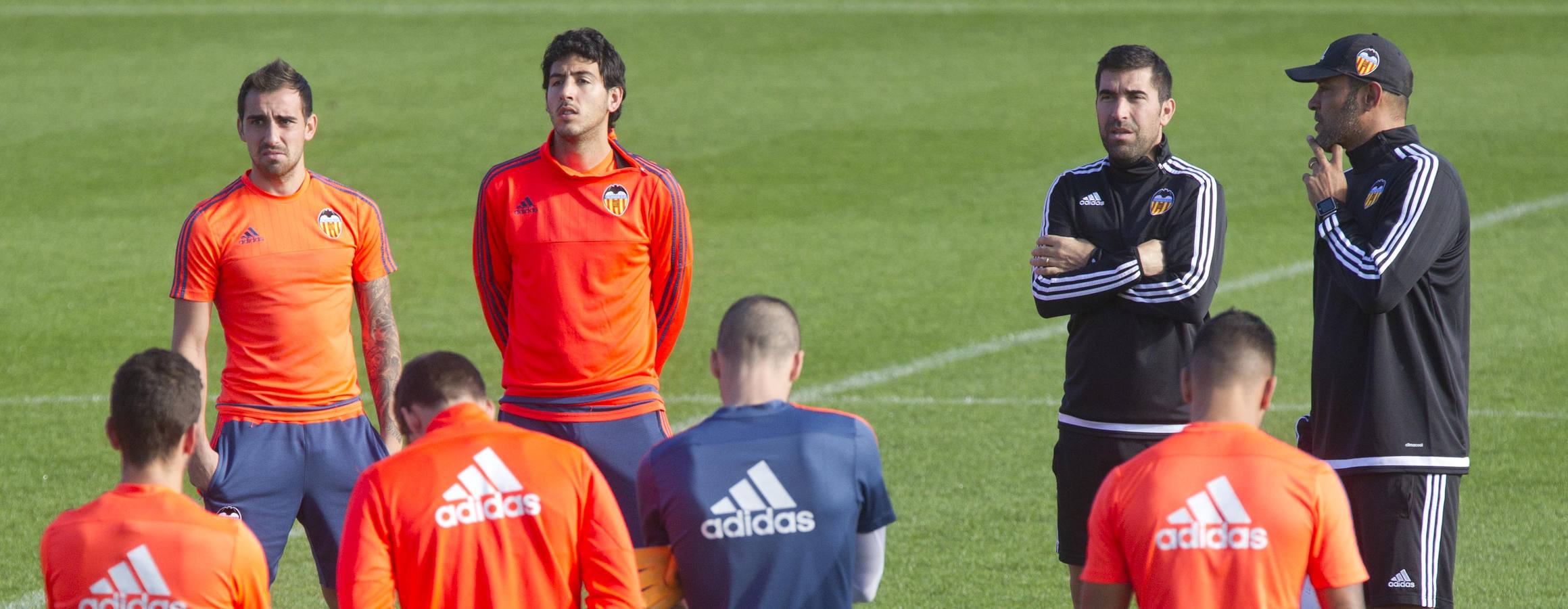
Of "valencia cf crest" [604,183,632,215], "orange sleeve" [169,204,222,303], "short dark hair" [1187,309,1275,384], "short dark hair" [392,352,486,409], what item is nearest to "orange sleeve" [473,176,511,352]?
"valencia cf crest" [604,183,632,215]

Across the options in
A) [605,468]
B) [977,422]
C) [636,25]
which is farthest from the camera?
[636,25]

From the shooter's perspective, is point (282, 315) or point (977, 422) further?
point (977, 422)

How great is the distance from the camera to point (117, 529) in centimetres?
379

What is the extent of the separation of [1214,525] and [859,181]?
12840 millimetres

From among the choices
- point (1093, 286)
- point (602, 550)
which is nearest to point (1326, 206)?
point (1093, 286)

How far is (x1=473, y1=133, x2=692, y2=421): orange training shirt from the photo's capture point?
5.62 metres

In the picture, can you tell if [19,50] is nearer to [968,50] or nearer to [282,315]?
[968,50]

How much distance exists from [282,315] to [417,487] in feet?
6.83

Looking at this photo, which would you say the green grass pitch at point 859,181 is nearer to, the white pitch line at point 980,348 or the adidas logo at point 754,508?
the white pitch line at point 980,348

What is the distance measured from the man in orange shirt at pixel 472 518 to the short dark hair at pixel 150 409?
465 mm

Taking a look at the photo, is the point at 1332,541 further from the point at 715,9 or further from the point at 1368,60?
the point at 715,9

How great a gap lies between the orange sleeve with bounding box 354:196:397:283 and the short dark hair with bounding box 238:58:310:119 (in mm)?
406

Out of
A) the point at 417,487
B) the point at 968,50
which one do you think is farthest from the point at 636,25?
the point at 417,487

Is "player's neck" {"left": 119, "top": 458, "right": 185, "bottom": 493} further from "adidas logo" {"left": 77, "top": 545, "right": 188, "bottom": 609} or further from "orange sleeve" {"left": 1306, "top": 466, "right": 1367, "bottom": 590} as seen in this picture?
"orange sleeve" {"left": 1306, "top": 466, "right": 1367, "bottom": 590}
